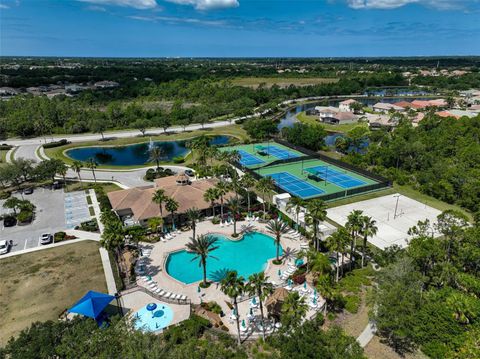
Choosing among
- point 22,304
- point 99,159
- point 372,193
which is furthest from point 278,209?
point 99,159

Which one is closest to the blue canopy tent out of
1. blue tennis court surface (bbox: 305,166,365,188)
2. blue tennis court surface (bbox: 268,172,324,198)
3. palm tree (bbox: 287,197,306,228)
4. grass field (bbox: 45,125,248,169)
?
palm tree (bbox: 287,197,306,228)

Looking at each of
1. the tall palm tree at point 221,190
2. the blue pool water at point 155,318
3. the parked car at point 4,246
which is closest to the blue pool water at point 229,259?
the blue pool water at point 155,318

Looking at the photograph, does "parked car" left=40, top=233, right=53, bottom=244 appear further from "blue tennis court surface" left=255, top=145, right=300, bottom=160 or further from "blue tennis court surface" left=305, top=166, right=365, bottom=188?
"blue tennis court surface" left=255, top=145, right=300, bottom=160

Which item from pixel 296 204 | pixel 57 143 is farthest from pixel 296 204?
pixel 57 143

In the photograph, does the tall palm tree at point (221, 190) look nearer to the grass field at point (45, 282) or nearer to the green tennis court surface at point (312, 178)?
the green tennis court surface at point (312, 178)

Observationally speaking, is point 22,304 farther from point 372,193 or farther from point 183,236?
point 372,193
